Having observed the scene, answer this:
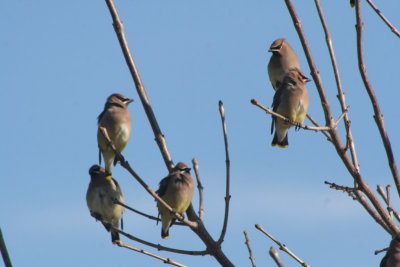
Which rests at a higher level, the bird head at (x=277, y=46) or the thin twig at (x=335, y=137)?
the bird head at (x=277, y=46)

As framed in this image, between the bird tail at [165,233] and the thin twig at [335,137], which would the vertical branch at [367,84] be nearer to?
the thin twig at [335,137]

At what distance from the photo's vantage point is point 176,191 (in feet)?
24.3

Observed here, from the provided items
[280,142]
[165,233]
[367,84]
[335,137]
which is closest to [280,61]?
[280,142]

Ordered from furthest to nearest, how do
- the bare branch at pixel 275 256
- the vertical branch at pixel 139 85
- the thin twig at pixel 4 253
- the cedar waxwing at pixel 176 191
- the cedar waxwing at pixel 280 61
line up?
the cedar waxwing at pixel 280 61, the cedar waxwing at pixel 176 191, the vertical branch at pixel 139 85, the bare branch at pixel 275 256, the thin twig at pixel 4 253

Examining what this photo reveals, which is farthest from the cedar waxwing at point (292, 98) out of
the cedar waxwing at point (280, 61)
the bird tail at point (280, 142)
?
the bird tail at point (280, 142)

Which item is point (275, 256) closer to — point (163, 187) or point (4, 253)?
point (4, 253)

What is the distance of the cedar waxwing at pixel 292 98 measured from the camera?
7.86 m

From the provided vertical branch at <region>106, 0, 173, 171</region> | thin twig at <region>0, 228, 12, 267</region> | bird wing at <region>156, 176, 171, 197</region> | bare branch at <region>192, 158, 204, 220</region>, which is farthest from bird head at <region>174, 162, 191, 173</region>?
thin twig at <region>0, 228, 12, 267</region>

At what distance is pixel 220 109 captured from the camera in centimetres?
423

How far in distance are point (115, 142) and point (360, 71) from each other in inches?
170

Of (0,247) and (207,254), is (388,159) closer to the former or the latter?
(207,254)

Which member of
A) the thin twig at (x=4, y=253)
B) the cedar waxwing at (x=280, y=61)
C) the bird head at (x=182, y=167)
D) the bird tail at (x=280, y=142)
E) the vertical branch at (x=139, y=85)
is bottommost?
the thin twig at (x=4, y=253)

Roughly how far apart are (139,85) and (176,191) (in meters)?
2.41

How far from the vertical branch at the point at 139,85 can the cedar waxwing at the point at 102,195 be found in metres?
3.88
